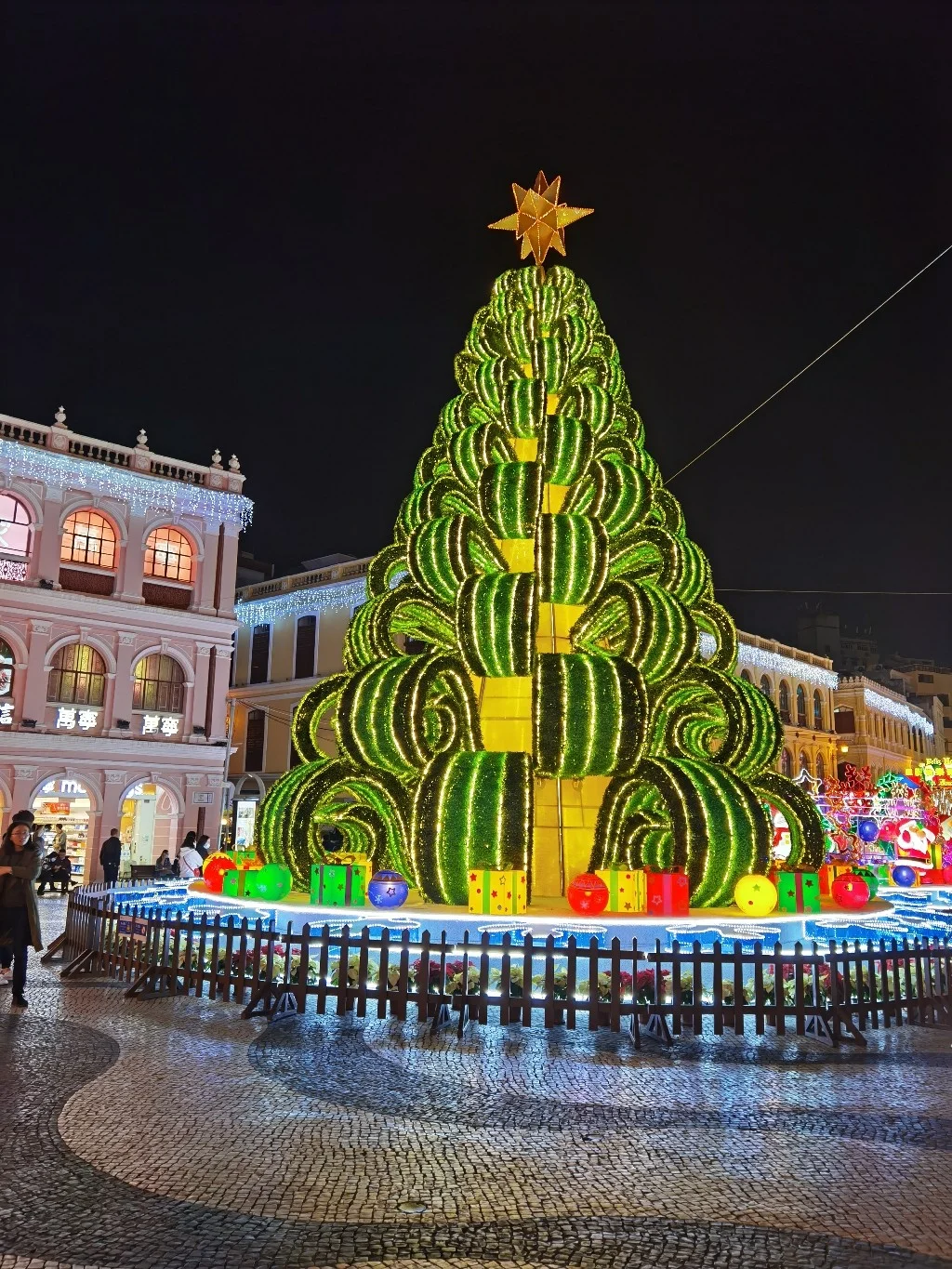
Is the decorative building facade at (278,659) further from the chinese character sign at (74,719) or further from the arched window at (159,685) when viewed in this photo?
the chinese character sign at (74,719)

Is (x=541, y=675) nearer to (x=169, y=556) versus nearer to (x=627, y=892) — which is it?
(x=627, y=892)

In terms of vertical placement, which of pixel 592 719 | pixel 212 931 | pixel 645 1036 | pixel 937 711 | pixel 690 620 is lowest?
pixel 645 1036

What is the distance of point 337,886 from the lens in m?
11.9

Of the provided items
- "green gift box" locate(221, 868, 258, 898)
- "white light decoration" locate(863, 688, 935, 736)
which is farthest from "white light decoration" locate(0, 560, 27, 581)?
"white light decoration" locate(863, 688, 935, 736)

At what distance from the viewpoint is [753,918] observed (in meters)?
11.2

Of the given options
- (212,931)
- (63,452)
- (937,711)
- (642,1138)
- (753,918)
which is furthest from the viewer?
(937,711)

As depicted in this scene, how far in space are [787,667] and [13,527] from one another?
1604 inches

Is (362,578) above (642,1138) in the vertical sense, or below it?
above

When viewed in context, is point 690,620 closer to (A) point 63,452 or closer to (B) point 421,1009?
(B) point 421,1009

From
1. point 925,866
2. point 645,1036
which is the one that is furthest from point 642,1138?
point 925,866

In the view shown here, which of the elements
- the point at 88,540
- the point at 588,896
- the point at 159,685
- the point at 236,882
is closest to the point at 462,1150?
the point at 588,896

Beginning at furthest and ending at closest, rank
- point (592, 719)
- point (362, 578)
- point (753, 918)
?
point (362, 578) < point (592, 719) < point (753, 918)

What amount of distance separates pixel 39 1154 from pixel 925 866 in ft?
65.8

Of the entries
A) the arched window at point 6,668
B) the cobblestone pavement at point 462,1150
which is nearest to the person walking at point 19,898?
the cobblestone pavement at point 462,1150
